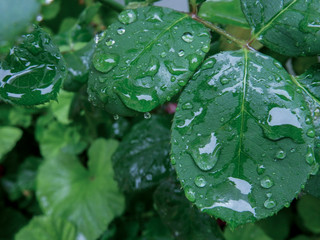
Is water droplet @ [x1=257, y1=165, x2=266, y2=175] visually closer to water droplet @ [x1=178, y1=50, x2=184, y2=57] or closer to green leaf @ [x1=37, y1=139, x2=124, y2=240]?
water droplet @ [x1=178, y1=50, x2=184, y2=57]

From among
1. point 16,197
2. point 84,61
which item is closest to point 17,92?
point 84,61

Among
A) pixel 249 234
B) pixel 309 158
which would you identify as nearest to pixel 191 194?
pixel 309 158

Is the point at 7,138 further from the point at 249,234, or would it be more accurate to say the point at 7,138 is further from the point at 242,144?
the point at 242,144

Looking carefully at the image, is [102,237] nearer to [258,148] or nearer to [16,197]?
[16,197]

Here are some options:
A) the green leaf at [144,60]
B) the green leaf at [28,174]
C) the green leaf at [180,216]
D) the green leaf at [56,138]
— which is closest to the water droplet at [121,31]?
the green leaf at [144,60]

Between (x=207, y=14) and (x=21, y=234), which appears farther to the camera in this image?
(x=21, y=234)

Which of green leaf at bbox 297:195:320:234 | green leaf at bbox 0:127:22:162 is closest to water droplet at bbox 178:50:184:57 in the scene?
green leaf at bbox 297:195:320:234
